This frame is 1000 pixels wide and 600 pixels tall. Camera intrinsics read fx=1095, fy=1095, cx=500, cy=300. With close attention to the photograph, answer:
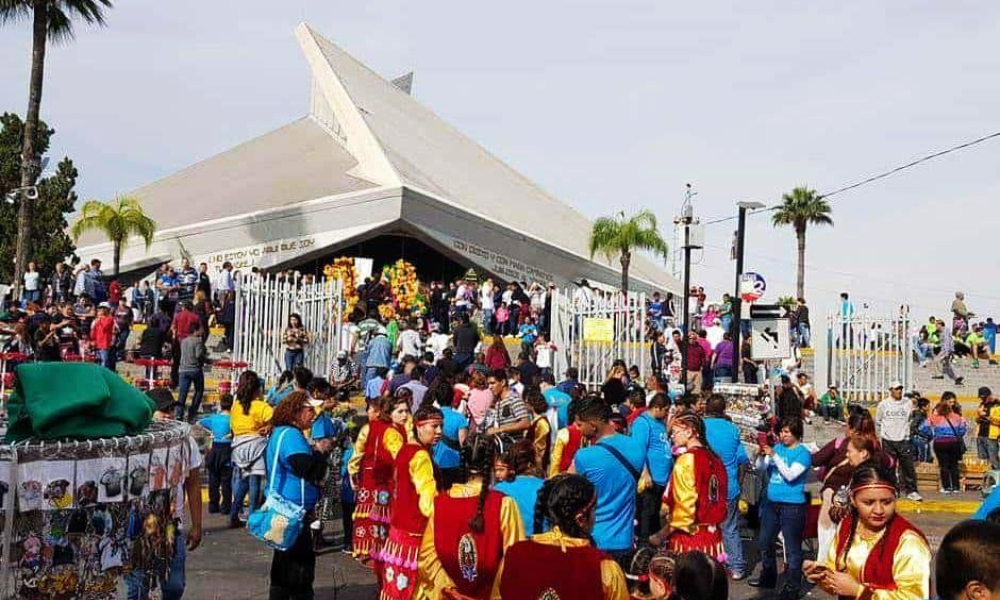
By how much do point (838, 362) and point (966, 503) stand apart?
5.74 m

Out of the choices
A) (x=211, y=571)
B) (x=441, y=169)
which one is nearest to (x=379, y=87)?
(x=441, y=169)

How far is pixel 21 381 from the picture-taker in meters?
4.11

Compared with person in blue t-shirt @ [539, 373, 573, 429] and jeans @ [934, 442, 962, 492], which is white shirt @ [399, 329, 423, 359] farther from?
jeans @ [934, 442, 962, 492]

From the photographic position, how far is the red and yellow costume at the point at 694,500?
6.33 metres

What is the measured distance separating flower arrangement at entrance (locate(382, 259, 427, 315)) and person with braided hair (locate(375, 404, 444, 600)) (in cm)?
1780

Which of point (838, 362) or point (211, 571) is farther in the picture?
point (838, 362)

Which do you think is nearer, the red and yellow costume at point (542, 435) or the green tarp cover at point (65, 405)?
the green tarp cover at point (65, 405)

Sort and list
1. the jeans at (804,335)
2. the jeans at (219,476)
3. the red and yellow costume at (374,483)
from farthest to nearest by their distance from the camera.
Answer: the jeans at (804,335) < the jeans at (219,476) < the red and yellow costume at (374,483)

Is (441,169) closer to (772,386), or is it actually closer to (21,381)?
(772,386)

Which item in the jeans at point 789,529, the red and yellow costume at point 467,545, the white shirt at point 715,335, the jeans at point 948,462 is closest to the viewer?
the red and yellow costume at point 467,545

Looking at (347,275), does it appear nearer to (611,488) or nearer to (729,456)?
(729,456)

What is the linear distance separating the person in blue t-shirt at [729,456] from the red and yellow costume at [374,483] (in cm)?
254

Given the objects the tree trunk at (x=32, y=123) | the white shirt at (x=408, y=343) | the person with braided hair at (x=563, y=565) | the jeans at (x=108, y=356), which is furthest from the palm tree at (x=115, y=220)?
the person with braided hair at (x=563, y=565)

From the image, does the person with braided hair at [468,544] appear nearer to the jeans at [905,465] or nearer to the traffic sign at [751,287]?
the jeans at [905,465]
